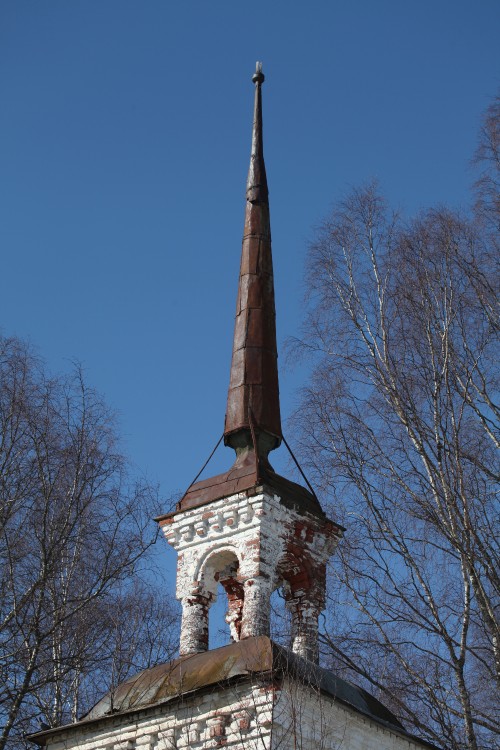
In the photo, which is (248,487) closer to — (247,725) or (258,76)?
A: (247,725)

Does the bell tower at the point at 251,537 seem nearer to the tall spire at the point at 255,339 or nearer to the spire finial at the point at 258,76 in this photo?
the tall spire at the point at 255,339

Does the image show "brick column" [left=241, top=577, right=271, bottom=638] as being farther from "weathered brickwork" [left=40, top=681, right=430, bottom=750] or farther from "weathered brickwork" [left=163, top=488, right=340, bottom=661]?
"weathered brickwork" [left=40, top=681, right=430, bottom=750]

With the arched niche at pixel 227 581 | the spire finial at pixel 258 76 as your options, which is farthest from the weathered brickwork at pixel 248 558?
the spire finial at pixel 258 76

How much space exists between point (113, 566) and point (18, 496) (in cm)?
194

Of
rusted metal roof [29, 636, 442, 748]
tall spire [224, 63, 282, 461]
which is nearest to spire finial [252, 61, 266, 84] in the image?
tall spire [224, 63, 282, 461]

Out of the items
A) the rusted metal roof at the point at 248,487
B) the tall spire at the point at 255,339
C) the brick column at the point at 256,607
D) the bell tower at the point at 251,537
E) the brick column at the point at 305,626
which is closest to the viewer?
the brick column at the point at 256,607

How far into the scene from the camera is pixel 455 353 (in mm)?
15750

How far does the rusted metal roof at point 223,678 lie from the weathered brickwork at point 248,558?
724mm

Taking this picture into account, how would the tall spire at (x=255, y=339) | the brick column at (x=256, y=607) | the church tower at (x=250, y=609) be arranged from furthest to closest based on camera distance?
the tall spire at (x=255, y=339) < the brick column at (x=256, y=607) < the church tower at (x=250, y=609)

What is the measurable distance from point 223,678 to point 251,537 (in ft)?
6.00

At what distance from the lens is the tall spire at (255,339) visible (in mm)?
12117

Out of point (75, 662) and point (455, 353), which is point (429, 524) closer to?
point (455, 353)

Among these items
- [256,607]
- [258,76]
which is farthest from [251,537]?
[258,76]

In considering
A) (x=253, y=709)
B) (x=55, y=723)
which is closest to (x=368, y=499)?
(x=55, y=723)
